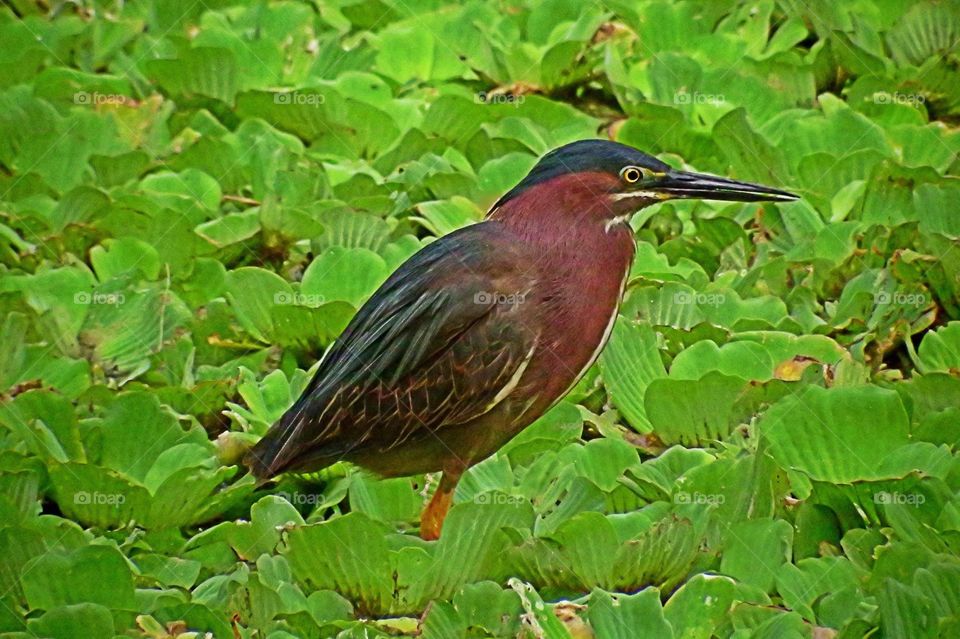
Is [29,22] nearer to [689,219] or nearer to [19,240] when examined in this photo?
[19,240]

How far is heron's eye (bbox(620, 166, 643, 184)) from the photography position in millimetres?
4254

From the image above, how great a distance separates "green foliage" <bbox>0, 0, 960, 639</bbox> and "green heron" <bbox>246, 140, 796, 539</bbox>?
16 cm

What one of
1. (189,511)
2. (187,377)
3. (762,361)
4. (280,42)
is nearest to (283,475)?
(189,511)

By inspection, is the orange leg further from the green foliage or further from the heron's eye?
the heron's eye

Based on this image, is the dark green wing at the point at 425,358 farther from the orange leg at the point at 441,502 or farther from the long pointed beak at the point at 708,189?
the long pointed beak at the point at 708,189

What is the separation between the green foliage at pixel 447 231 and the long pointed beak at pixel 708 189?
42 cm

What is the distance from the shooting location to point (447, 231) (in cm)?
540

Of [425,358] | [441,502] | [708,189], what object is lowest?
[441,502]

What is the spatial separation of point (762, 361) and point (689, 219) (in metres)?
1.10

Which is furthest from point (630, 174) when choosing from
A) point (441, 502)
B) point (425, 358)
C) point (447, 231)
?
point (447, 231)

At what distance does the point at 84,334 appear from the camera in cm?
506

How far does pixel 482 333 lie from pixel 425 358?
154mm

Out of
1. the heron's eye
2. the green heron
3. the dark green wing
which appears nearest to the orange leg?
the green heron

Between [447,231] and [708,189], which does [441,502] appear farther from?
[447,231]
